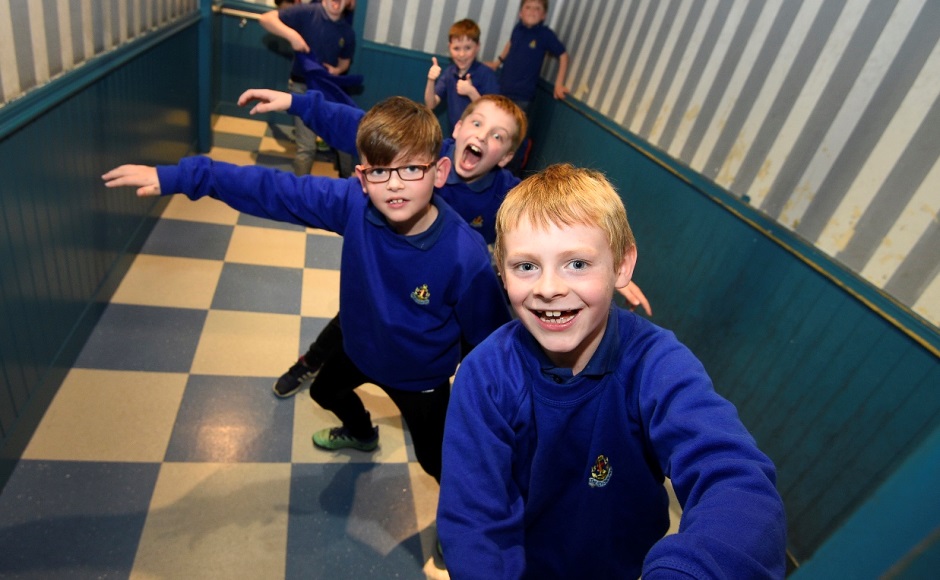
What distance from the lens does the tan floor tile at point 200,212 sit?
10.6 feet

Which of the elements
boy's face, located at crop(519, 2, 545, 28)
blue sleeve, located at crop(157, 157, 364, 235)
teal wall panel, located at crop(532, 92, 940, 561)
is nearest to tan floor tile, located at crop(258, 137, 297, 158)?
boy's face, located at crop(519, 2, 545, 28)

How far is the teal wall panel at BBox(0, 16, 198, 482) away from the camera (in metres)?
1.60

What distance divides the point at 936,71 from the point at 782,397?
1174mm

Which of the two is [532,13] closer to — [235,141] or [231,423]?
[235,141]

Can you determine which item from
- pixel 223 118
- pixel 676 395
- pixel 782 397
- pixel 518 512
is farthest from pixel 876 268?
pixel 223 118

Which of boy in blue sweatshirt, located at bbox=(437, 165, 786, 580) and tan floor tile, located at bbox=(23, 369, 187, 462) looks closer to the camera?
boy in blue sweatshirt, located at bbox=(437, 165, 786, 580)

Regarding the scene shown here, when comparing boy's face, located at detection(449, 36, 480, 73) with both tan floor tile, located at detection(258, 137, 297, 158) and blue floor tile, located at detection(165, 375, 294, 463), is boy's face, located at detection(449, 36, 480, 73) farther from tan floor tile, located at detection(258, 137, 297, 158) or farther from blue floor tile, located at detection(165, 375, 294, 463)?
blue floor tile, located at detection(165, 375, 294, 463)

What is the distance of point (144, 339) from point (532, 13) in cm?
356

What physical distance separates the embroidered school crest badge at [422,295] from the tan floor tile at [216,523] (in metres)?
0.85

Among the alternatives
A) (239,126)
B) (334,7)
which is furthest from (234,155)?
(334,7)

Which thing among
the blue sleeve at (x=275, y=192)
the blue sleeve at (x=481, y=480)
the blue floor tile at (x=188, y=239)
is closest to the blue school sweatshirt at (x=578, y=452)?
the blue sleeve at (x=481, y=480)

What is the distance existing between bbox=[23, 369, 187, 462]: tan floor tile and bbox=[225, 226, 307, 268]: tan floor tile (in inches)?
40.0

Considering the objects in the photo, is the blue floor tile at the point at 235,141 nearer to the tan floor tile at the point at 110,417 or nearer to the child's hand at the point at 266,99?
the tan floor tile at the point at 110,417

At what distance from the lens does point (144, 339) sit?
2252mm
